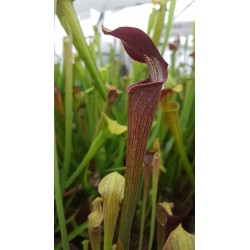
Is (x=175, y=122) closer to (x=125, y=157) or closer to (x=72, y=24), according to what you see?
(x=125, y=157)

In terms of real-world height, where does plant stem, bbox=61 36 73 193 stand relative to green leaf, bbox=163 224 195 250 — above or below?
above

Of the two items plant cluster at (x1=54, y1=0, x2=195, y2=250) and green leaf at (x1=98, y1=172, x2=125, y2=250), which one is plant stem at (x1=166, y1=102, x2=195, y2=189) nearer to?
plant cluster at (x1=54, y1=0, x2=195, y2=250)

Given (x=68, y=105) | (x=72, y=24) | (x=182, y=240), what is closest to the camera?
(x=182, y=240)

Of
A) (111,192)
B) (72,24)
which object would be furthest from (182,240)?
(72,24)

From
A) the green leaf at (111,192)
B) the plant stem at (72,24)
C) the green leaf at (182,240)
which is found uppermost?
the plant stem at (72,24)

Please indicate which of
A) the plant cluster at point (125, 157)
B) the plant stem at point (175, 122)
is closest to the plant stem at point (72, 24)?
the plant cluster at point (125, 157)

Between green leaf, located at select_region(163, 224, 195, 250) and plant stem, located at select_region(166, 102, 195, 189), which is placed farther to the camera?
plant stem, located at select_region(166, 102, 195, 189)

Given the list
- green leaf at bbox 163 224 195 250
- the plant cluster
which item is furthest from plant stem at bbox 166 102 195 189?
green leaf at bbox 163 224 195 250

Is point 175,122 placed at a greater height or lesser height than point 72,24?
lesser

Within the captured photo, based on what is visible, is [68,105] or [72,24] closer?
[72,24]

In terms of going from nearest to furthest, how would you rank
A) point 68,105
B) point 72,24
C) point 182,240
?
point 182,240, point 72,24, point 68,105

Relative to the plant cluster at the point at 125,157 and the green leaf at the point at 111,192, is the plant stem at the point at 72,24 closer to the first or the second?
the plant cluster at the point at 125,157
